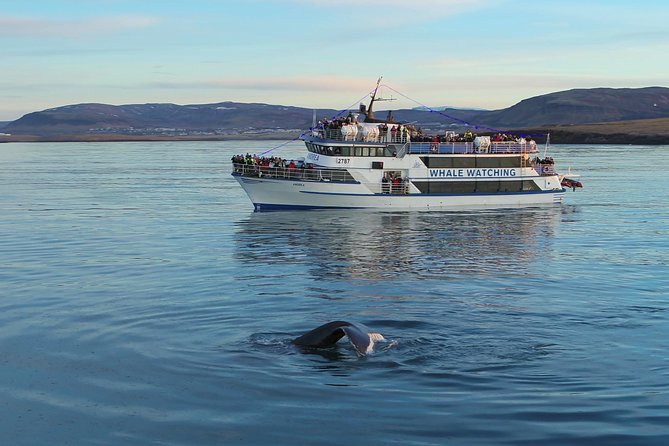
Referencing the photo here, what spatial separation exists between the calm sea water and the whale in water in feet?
1.27

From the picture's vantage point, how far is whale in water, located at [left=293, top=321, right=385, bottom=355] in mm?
21875

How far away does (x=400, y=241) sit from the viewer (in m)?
47.9

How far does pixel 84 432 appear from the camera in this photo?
56.1 feet

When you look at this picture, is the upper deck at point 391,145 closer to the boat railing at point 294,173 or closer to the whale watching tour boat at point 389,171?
the whale watching tour boat at point 389,171

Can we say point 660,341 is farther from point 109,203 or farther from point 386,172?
point 109,203

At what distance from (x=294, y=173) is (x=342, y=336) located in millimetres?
43623

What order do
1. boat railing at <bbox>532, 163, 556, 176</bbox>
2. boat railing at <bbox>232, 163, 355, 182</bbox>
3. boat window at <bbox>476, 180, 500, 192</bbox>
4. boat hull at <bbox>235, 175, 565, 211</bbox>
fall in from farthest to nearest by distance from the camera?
boat railing at <bbox>532, 163, 556, 176</bbox>, boat window at <bbox>476, 180, 500, 192</bbox>, boat railing at <bbox>232, 163, 355, 182</bbox>, boat hull at <bbox>235, 175, 565, 211</bbox>

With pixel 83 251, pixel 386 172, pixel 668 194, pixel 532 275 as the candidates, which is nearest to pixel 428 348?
pixel 532 275

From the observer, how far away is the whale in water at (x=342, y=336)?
71.8 feet

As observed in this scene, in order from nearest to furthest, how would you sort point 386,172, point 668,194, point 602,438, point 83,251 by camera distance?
point 602,438 < point 83,251 < point 386,172 < point 668,194

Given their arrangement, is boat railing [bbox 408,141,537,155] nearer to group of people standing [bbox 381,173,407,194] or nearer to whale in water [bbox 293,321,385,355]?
group of people standing [bbox 381,173,407,194]

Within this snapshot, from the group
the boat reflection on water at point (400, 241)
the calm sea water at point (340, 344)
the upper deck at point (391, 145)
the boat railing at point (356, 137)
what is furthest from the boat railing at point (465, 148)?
the calm sea water at point (340, 344)

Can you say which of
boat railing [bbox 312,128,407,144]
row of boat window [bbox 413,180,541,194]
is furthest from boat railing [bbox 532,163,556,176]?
boat railing [bbox 312,128,407,144]

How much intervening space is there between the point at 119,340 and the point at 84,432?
7483mm
